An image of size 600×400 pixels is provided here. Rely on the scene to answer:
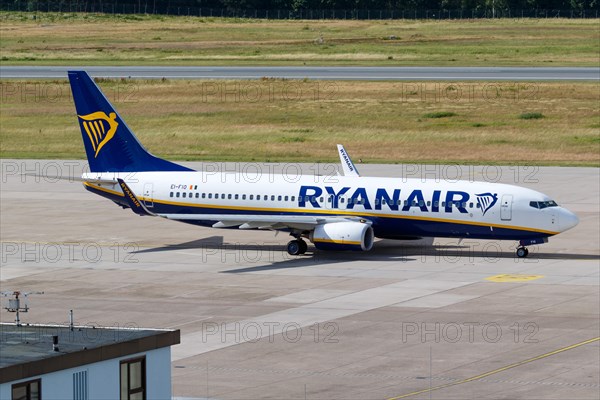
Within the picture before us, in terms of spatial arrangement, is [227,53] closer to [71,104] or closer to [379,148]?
[71,104]

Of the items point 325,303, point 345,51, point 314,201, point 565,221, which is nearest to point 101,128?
point 314,201

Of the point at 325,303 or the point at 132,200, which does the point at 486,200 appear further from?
the point at 132,200

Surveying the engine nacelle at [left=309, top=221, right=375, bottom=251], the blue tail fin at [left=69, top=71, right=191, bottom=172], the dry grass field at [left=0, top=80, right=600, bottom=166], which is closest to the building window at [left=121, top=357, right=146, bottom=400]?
the engine nacelle at [left=309, top=221, right=375, bottom=251]

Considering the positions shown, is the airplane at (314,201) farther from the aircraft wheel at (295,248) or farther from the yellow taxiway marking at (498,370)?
the yellow taxiway marking at (498,370)

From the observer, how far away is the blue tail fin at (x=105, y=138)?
2817 inches

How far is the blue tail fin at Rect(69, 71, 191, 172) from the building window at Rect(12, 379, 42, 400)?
4628cm

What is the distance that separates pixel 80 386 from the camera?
26172mm

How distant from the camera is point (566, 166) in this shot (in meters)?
99.6

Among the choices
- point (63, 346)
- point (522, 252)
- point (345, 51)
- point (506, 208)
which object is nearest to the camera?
point (63, 346)

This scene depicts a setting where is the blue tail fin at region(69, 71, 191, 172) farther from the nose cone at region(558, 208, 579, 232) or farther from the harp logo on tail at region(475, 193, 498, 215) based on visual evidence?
the nose cone at region(558, 208, 579, 232)

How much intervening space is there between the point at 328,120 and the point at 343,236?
5979 cm

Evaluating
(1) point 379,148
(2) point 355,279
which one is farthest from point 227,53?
(2) point 355,279

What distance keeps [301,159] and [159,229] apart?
30635 mm

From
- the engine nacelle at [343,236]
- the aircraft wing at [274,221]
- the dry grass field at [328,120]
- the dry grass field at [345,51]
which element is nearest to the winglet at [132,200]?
the aircraft wing at [274,221]
